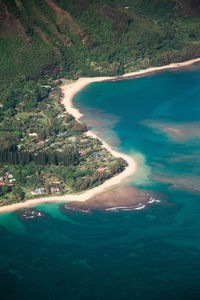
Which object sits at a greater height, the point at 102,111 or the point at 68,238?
the point at 102,111

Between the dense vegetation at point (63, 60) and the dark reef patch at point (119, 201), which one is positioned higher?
the dense vegetation at point (63, 60)

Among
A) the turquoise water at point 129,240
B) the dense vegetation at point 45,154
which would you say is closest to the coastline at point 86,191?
the dense vegetation at point 45,154

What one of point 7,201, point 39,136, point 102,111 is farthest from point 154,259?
point 102,111

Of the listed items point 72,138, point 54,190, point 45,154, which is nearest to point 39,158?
point 45,154

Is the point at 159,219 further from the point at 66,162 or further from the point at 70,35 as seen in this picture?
the point at 70,35

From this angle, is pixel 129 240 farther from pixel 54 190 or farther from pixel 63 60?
pixel 63 60

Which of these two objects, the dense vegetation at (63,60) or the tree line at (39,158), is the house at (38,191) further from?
the tree line at (39,158)

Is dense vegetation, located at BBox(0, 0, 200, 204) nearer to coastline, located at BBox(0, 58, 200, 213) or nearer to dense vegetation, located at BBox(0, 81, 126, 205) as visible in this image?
dense vegetation, located at BBox(0, 81, 126, 205)
